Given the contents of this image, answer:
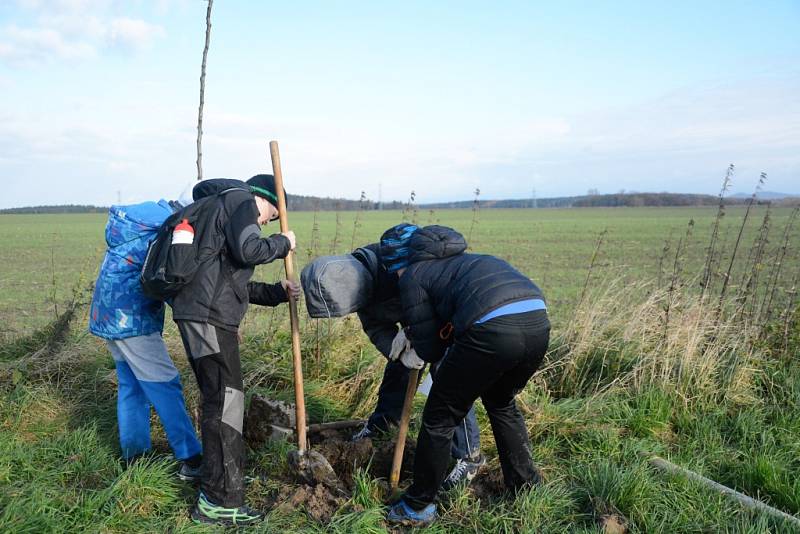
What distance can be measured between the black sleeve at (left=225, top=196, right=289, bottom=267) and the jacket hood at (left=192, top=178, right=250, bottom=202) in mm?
163

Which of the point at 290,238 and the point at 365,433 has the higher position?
the point at 290,238

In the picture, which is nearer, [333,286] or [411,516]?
[411,516]

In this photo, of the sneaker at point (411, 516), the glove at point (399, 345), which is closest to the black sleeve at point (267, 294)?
the glove at point (399, 345)

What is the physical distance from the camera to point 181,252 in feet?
10.6

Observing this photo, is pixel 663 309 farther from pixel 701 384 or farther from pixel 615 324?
pixel 701 384

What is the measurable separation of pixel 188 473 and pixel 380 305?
1.57 meters

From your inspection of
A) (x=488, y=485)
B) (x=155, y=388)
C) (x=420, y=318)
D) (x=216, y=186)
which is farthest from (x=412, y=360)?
(x=155, y=388)

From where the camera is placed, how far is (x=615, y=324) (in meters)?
5.71

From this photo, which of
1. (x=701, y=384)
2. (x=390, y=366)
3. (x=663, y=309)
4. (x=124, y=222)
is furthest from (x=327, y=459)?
(x=663, y=309)

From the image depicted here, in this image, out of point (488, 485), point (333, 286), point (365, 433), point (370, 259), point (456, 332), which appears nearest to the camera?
point (456, 332)

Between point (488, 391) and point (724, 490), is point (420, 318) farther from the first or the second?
point (724, 490)

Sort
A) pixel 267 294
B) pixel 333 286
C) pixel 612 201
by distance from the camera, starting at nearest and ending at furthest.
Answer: pixel 333 286
pixel 267 294
pixel 612 201

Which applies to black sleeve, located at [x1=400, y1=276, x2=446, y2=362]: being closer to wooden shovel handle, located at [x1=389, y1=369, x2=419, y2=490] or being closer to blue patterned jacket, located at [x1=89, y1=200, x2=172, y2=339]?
wooden shovel handle, located at [x1=389, y1=369, x2=419, y2=490]

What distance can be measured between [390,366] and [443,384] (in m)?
1.24
